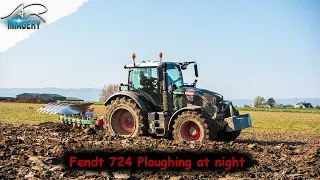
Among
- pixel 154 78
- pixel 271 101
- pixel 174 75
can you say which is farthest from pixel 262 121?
pixel 271 101

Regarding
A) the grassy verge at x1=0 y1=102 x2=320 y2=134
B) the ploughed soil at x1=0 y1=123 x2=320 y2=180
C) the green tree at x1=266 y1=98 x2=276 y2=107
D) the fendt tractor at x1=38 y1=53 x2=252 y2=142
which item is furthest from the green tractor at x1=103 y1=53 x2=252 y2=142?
the green tree at x1=266 y1=98 x2=276 y2=107

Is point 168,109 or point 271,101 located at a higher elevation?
point 271,101

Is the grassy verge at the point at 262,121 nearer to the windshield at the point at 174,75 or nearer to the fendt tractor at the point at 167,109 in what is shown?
the windshield at the point at 174,75

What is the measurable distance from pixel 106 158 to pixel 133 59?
5.54 m

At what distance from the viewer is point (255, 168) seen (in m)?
9.20

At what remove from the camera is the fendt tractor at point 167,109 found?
12.8 metres

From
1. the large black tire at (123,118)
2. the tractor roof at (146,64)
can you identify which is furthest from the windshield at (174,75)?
the large black tire at (123,118)

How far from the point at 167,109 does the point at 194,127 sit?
1.22 meters

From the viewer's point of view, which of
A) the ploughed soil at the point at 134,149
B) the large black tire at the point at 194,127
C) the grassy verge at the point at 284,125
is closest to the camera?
the ploughed soil at the point at 134,149

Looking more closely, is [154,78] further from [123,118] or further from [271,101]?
[271,101]

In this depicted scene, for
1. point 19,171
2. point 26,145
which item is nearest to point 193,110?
point 26,145

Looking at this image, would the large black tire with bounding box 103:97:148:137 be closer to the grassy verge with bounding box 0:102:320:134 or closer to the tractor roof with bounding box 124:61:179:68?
the tractor roof with bounding box 124:61:179:68

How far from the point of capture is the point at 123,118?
14.7 m

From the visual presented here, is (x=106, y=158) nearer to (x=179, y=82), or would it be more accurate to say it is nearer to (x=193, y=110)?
(x=193, y=110)
